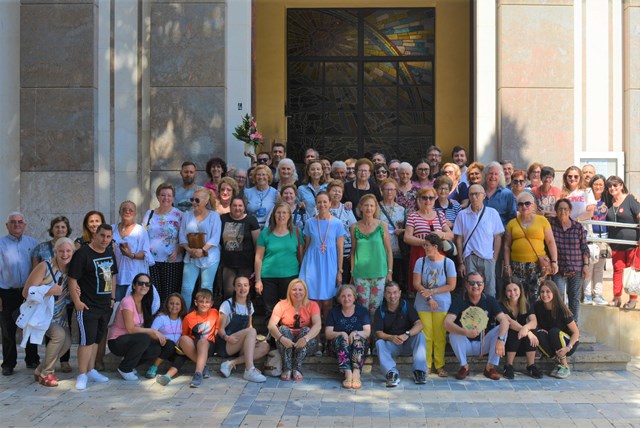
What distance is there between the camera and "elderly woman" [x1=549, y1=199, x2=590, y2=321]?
10.0m

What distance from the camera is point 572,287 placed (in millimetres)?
10156

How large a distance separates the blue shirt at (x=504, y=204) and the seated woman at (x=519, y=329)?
3.81ft

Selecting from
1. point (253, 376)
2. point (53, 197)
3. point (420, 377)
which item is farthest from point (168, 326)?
point (53, 197)

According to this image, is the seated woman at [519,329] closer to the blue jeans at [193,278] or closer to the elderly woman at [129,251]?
the blue jeans at [193,278]

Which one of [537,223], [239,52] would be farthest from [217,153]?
[537,223]

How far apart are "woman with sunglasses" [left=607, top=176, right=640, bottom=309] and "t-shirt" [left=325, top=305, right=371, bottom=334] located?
374cm

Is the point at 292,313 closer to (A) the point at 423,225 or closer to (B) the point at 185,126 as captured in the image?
(A) the point at 423,225

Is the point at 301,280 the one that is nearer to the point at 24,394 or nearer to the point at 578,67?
the point at 24,394

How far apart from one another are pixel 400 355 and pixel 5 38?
796cm

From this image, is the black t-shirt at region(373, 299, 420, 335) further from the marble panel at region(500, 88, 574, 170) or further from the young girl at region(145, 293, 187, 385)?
the marble panel at region(500, 88, 574, 170)

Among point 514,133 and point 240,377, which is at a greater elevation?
point 514,133

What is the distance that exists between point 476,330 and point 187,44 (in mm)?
6830

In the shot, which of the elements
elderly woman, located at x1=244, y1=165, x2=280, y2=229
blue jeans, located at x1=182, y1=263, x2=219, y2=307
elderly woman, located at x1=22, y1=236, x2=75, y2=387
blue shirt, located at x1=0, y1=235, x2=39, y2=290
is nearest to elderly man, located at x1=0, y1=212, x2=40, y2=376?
blue shirt, located at x1=0, y1=235, x2=39, y2=290

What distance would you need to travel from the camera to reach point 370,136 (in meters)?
16.9
